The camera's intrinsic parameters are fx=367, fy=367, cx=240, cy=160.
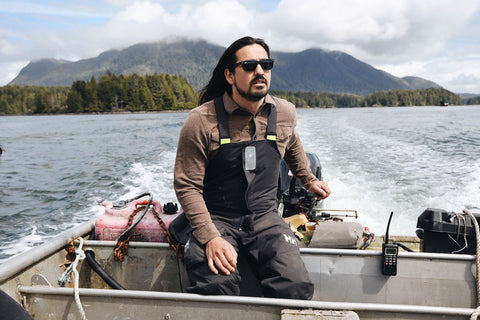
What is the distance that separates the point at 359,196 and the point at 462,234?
608 cm

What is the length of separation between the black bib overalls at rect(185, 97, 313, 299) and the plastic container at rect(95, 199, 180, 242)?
84 cm

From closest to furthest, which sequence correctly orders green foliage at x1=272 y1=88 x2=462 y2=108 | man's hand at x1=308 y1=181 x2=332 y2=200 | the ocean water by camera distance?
man's hand at x1=308 y1=181 x2=332 y2=200 < the ocean water < green foliage at x1=272 y1=88 x2=462 y2=108

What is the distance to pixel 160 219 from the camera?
128 inches

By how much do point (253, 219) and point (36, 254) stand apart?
166cm

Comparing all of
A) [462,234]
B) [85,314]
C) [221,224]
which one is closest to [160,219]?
[221,224]

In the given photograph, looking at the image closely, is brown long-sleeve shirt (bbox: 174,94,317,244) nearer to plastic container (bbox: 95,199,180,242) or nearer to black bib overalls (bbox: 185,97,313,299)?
black bib overalls (bbox: 185,97,313,299)

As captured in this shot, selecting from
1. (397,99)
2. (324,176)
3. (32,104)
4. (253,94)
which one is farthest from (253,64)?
(397,99)

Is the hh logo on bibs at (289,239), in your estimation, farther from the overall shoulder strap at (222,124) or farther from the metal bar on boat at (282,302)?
the overall shoulder strap at (222,124)

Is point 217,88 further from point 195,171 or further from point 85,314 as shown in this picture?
point 85,314

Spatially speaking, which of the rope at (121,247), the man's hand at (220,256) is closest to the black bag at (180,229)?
the rope at (121,247)

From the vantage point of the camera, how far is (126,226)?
329cm

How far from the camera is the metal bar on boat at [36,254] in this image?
97.0 inches

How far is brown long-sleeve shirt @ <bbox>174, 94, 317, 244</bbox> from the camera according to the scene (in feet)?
7.95

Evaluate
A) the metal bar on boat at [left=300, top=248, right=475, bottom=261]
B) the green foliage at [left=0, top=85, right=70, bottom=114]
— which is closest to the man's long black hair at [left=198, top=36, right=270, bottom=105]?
the metal bar on boat at [left=300, top=248, right=475, bottom=261]
